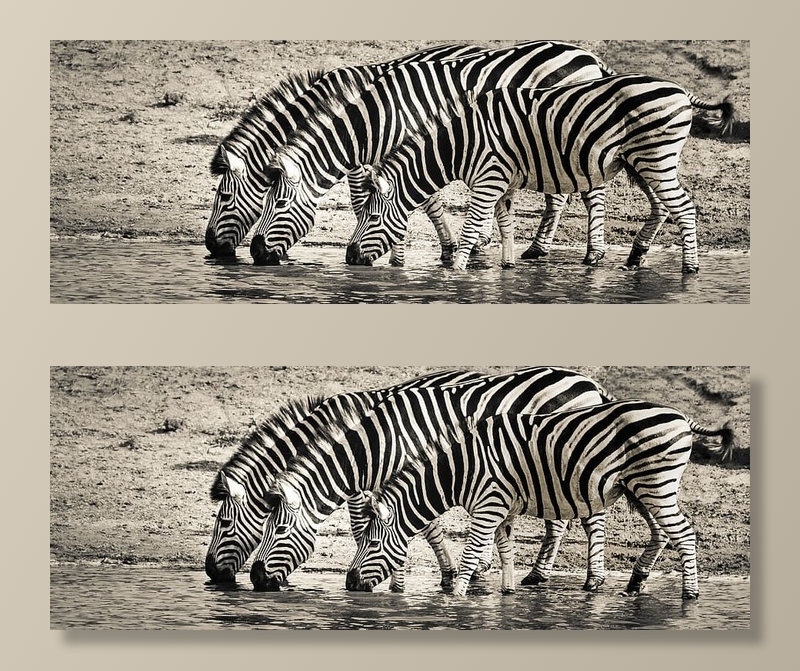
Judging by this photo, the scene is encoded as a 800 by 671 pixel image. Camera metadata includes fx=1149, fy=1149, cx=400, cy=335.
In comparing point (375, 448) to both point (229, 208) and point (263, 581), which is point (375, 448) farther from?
point (229, 208)

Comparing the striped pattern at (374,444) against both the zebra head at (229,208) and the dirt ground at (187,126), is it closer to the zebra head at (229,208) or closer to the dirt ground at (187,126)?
the dirt ground at (187,126)

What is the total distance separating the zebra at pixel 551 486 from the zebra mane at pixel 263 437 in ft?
1.17

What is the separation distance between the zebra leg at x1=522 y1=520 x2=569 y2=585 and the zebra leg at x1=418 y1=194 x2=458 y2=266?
894 millimetres

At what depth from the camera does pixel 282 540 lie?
361 centimetres

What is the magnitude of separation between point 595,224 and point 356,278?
789mm

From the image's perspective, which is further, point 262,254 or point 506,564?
point 262,254

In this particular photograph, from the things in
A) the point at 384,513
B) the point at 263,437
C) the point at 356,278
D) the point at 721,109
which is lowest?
the point at 384,513

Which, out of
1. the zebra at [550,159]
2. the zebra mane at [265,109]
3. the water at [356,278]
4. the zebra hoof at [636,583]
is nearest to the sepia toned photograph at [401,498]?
the zebra hoof at [636,583]

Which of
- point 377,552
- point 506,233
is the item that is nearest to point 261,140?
point 506,233

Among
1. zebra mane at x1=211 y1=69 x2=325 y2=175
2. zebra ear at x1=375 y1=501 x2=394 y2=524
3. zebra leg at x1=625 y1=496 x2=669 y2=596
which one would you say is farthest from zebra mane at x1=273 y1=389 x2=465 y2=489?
zebra mane at x1=211 y1=69 x2=325 y2=175

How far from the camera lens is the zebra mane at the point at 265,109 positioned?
145 inches

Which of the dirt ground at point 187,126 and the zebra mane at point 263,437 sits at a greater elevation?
the dirt ground at point 187,126

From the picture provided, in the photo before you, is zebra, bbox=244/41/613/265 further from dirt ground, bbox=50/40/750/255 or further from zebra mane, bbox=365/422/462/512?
zebra mane, bbox=365/422/462/512

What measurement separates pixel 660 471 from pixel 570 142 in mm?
1082
